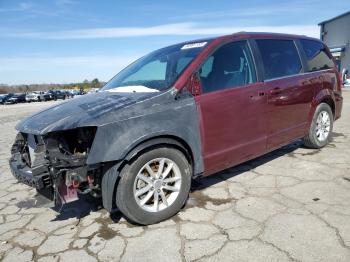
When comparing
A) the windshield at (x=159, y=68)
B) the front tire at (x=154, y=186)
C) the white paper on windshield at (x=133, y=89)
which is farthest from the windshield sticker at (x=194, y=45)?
the front tire at (x=154, y=186)

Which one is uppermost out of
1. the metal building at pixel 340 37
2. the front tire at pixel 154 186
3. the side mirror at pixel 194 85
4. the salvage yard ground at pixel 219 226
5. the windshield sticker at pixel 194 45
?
the metal building at pixel 340 37

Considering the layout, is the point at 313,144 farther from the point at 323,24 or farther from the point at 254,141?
the point at 323,24

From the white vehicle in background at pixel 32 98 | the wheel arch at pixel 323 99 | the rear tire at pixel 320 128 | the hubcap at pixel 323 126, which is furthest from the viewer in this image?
the white vehicle in background at pixel 32 98

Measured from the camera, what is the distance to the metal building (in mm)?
31031

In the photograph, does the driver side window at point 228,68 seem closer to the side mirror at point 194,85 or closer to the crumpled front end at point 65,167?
the side mirror at point 194,85

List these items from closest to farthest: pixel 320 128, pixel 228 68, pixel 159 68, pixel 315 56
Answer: pixel 228 68
pixel 159 68
pixel 315 56
pixel 320 128

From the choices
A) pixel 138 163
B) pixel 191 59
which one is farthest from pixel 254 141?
pixel 138 163

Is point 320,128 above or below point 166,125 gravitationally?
below

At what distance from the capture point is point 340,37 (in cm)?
3209

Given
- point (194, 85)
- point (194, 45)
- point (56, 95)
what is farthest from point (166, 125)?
point (56, 95)

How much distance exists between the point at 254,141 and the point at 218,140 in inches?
25.6

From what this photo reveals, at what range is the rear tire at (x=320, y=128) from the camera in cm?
503

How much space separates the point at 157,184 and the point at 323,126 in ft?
11.6

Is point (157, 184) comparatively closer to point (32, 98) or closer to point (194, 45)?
point (194, 45)
